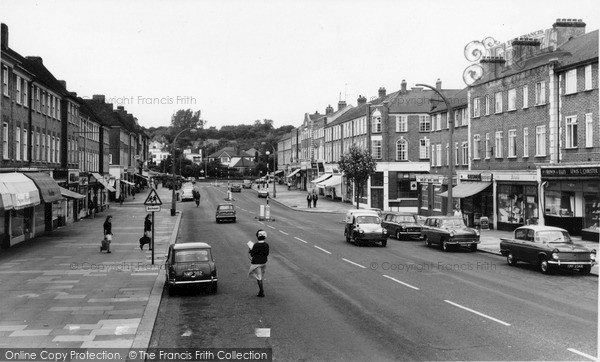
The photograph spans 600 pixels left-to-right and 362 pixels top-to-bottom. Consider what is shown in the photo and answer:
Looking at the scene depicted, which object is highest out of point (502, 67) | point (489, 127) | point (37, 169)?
point (502, 67)

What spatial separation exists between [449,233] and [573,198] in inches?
334

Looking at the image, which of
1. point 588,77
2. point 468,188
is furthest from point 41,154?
point 588,77

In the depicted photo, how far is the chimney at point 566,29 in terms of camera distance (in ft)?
123

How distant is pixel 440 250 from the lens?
29109 mm

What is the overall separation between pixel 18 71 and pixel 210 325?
2507 cm

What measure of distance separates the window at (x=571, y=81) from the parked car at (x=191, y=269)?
23.2 metres

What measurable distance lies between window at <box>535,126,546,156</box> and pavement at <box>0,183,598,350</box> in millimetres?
5699

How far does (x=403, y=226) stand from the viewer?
112 feet

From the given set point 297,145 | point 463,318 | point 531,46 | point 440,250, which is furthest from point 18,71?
point 297,145

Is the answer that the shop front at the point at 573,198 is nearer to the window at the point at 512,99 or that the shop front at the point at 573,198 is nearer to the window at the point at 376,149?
the window at the point at 512,99

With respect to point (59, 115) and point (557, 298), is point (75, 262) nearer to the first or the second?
point (557, 298)

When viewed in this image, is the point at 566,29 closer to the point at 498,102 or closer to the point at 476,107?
the point at 498,102

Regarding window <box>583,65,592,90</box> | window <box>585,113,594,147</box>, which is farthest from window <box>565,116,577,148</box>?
window <box>583,65,592,90</box>

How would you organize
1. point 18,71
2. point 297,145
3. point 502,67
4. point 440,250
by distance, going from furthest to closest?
point 297,145 < point 502,67 < point 18,71 < point 440,250
